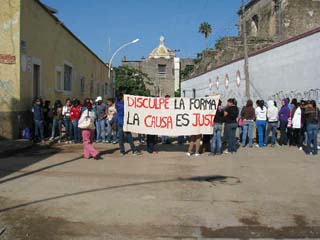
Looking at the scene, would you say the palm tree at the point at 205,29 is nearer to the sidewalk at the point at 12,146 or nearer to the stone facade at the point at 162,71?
the stone facade at the point at 162,71

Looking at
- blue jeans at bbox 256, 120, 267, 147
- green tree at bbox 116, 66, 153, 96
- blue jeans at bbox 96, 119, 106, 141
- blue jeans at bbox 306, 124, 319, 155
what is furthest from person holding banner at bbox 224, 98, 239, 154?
green tree at bbox 116, 66, 153, 96

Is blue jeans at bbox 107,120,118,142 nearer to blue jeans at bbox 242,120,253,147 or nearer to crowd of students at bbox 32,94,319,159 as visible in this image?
crowd of students at bbox 32,94,319,159

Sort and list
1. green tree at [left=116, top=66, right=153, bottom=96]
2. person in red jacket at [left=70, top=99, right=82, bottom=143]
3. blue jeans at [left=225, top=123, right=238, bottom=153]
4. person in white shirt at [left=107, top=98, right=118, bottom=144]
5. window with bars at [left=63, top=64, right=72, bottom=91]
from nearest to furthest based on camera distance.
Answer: blue jeans at [left=225, top=123, right=238, bottom=153] → person in red jacket at [left=70, top=99, right=82, bottom=143] → person in white shirt at [left=107, top=98, right=118, bottom=144] → window with bars at [left=63, top=64, right=72, bottom=91] → green tree at [left=116, top=66, right=153, bottom=96]

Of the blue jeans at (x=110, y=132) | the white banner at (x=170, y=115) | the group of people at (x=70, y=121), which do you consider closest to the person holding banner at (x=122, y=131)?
the white banner at (x=170, y=115)

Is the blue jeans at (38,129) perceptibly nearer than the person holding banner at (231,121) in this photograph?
No

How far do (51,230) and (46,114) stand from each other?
36.0 feet

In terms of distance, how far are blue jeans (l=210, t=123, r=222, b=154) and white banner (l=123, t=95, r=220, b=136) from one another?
0.48 ft

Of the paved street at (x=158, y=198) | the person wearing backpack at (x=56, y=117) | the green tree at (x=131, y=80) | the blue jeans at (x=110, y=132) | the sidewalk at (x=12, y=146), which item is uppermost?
the green tree at (x=131, y=80)

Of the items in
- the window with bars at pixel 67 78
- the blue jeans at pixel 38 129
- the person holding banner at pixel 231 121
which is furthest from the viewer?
the window with bars at pixel 67 78

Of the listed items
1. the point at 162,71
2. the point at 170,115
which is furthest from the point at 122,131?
the point at 162,71

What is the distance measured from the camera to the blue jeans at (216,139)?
1305 centimetres

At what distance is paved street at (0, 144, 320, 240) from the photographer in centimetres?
604

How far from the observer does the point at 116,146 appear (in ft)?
49.8

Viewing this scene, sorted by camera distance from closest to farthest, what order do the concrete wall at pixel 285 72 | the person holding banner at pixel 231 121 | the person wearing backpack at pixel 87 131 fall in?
the person wearing backpack at pixel 87 131 < the person holding banner at pixel 231 121 < the concrete wall at pixel 285 72
